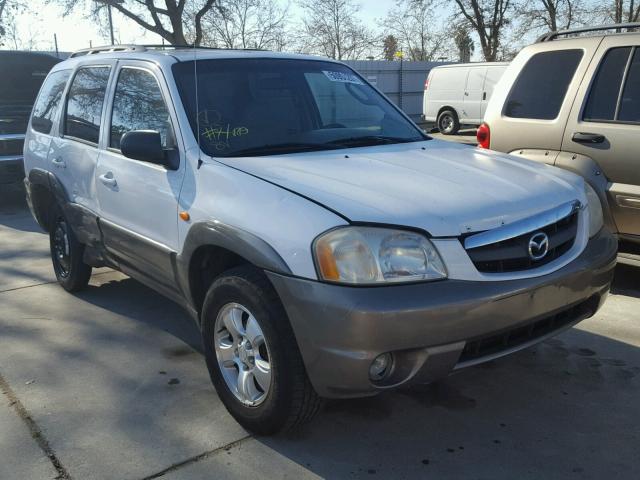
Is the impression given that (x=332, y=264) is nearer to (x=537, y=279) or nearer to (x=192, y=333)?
(x=537, y=279)

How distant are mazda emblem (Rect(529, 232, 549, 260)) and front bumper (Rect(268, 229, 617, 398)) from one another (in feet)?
0.36

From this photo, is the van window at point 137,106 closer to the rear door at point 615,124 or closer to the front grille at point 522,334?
the front grille at point 522,334

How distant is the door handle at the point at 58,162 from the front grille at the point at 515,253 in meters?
3.25

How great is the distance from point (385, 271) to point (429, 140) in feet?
5.59

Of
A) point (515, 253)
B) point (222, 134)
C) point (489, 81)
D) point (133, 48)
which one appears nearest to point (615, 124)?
point (515, 253)

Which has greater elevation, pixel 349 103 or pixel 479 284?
pixel 349 103

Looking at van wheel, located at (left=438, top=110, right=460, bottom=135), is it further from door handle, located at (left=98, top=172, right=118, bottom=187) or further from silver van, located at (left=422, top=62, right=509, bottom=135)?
door handle, located at (left=98, top=172, right=118, bottom=187)

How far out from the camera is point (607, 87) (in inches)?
184

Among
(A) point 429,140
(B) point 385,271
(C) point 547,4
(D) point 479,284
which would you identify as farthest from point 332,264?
(C) point 547,4

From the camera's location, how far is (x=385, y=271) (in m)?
2.42

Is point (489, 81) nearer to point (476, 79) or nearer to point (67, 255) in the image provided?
point (476, 79)

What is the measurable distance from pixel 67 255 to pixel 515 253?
3645 mm

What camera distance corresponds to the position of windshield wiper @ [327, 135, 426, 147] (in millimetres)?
3525

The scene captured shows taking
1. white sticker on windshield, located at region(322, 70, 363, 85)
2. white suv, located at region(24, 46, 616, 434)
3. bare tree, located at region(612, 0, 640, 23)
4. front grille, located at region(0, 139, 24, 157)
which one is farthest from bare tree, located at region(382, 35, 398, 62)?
white suv, located at region(24, 46, 616, 434)
